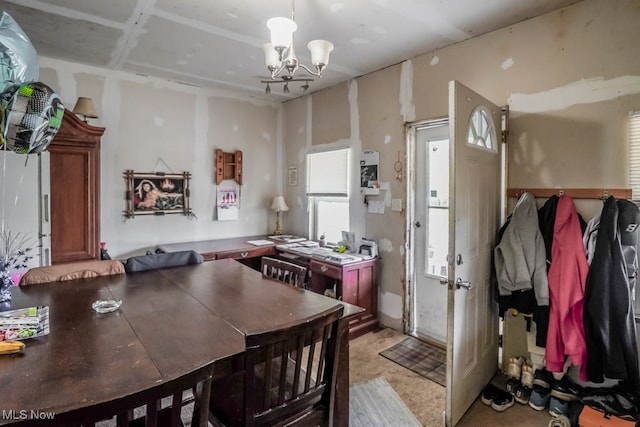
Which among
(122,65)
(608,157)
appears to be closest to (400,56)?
(608,157)

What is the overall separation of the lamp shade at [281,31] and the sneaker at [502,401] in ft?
8.16

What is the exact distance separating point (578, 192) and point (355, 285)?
1.90 meters

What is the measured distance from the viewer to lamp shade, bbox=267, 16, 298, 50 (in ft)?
5.53

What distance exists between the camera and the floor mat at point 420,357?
262 cm

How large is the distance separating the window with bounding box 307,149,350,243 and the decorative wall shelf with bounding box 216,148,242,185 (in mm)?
902

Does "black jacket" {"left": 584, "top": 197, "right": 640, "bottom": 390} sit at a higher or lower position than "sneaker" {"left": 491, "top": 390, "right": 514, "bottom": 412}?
higher

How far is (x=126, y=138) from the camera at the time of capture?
3.65 metres

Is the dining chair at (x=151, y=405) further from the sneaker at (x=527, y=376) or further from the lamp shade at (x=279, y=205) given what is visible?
the lamp shade at (x=279, y=205)

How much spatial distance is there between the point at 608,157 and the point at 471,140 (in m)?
0.84

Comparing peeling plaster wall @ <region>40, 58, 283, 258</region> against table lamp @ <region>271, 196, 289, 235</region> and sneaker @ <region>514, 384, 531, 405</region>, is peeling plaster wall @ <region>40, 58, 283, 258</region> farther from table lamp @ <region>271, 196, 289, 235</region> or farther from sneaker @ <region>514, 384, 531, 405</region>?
sneaker @ <region>514, 384, 531, 405</region>

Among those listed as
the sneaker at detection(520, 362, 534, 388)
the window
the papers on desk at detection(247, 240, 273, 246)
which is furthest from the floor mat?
the papers on desk at detection(247, 240, 273, 246)

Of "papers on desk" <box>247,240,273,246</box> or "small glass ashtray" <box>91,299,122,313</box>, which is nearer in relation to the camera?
"small glass ashtray" <box>91,299,122,313</box>

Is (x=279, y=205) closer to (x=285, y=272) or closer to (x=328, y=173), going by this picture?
(x=328, y=173)

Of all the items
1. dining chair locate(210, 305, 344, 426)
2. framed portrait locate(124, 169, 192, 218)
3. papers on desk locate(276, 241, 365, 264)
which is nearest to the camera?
dining chair locate(210, 305, 344, 426)
